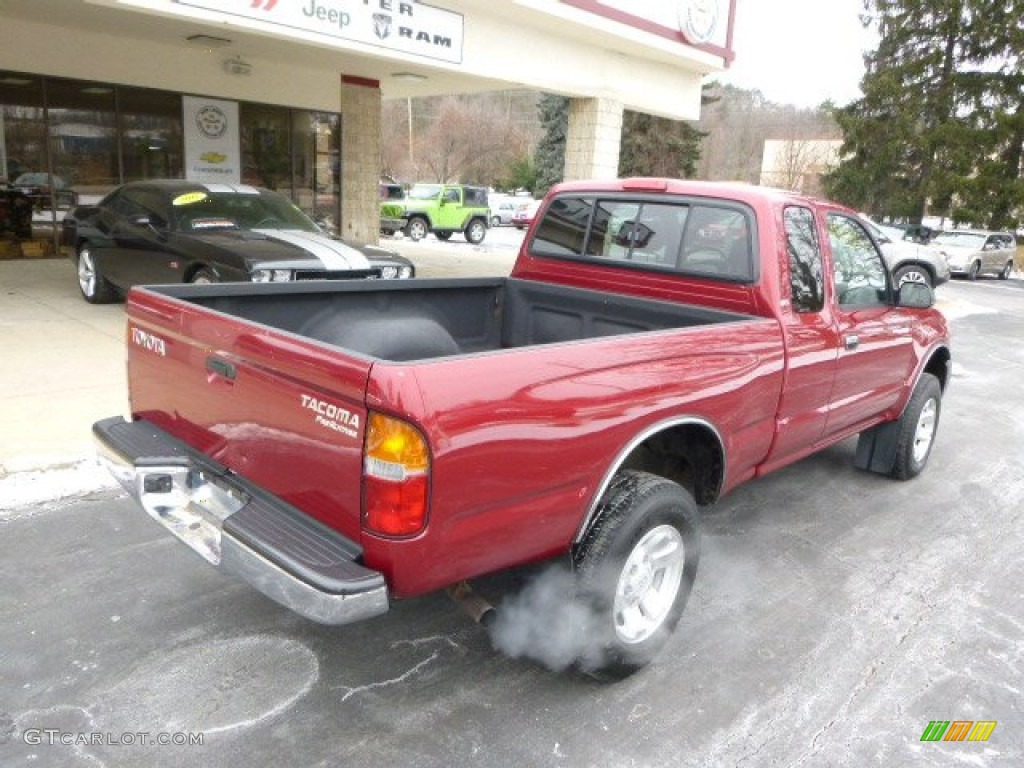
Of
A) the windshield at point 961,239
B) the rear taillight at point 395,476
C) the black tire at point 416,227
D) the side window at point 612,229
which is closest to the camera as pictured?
the rear taillight at point 395,476

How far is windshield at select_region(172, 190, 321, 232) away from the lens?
28.1 feet

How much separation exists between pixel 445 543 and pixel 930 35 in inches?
1486

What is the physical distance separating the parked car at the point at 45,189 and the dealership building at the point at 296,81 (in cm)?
2

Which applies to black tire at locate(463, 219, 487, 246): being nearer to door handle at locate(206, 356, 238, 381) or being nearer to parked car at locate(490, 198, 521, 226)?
parked car at locate(490, 198, 521, 226)

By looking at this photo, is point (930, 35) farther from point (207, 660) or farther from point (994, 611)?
point (207, 660)

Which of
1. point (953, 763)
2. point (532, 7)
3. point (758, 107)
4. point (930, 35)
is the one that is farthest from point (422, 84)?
point (758, 107)

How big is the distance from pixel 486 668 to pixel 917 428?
375cm

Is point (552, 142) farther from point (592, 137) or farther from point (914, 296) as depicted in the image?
point (914, 296)

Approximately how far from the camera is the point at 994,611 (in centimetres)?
380

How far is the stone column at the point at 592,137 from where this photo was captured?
1464cm

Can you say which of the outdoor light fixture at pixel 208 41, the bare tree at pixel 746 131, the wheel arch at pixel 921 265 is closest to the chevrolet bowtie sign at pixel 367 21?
the outdoor light fixture at pixel 208 41

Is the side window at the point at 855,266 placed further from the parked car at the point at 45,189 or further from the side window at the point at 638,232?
the parked car at the point at 45,189

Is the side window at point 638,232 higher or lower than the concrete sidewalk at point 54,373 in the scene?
higher
